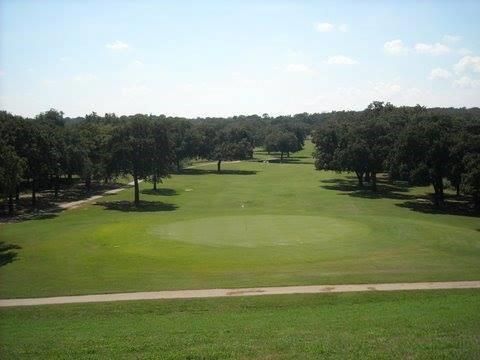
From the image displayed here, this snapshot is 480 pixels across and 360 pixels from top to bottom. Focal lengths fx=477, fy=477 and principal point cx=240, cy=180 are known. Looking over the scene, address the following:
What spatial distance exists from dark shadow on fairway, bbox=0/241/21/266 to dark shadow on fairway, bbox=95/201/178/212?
22.6 metres

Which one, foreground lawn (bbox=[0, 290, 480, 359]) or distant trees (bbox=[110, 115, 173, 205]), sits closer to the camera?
foreground lawn (bbox=[0, 290, 480, 359])

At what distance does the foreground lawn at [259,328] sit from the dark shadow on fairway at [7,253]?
1204cm

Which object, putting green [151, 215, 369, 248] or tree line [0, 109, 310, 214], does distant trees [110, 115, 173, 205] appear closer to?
tree line [0, 109, 310, 214]

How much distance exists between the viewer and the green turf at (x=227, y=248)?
27891mm

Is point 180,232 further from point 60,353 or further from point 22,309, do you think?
point 60,353

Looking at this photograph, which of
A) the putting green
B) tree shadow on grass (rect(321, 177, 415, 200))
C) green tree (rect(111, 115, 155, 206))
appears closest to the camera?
the putting green

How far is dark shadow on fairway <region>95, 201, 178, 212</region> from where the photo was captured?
61562 mm

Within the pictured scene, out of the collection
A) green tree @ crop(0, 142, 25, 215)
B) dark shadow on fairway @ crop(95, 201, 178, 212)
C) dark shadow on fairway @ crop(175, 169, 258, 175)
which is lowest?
dark shadow on fairway @ crop(95, 201, 178, 212)

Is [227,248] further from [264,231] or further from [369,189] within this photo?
[369,189]

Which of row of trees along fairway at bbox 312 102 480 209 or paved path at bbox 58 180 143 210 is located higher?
row of trees along fairway at bbox 312 102 480 209

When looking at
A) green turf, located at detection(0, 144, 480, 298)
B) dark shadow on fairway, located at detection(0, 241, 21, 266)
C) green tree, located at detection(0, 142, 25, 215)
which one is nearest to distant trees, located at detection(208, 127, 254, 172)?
green turf, located at detection(0, 144, 480, 298)

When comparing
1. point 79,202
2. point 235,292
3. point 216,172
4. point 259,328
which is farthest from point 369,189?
point 259,328

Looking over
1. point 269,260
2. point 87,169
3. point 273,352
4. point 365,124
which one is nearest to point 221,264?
point 269,260

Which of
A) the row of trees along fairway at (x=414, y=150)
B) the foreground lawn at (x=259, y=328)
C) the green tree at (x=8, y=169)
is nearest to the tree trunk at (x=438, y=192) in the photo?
the row of trees along fairway at (x=414, y=150)
